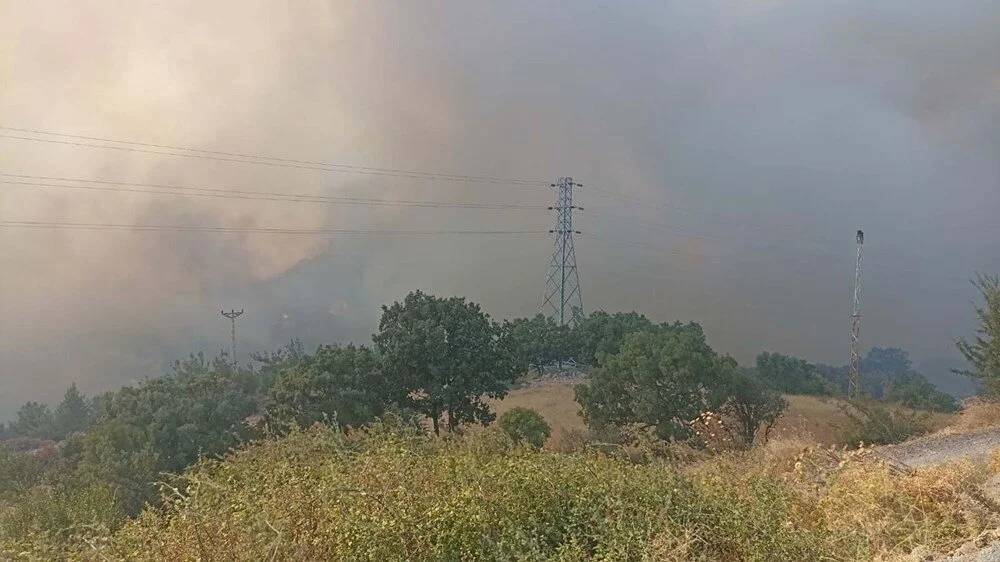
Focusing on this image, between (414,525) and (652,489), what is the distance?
3.00 meters

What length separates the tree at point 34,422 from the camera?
72.1m

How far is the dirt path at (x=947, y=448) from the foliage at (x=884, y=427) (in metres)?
7.39

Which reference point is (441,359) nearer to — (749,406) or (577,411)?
(577,411)

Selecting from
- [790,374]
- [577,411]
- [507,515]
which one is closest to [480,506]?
[507,515]

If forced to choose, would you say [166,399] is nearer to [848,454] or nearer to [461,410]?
[461,410]

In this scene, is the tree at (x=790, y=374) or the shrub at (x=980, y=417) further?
the tree at (x=790, y=374)

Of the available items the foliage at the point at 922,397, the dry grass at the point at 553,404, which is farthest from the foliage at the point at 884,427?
the foliage at the point at 922,397

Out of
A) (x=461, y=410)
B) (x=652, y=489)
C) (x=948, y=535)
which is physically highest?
(x=652, y=489)

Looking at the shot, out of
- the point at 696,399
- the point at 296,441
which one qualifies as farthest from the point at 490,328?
the point at 296,441

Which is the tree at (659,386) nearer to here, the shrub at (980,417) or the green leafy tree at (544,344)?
the shrub at (980,417)

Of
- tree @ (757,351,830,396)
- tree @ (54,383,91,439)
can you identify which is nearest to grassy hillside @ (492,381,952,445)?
tree @ (757,351,830,396)

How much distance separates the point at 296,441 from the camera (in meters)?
11.3

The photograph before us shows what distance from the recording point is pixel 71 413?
249 feet

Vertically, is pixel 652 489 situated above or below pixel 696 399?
above
